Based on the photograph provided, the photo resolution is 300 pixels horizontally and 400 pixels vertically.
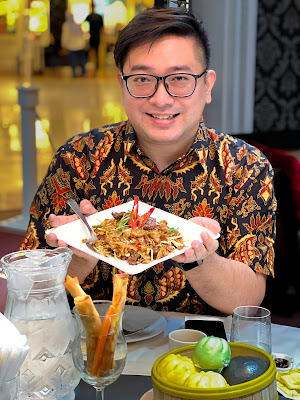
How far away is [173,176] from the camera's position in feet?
6.66

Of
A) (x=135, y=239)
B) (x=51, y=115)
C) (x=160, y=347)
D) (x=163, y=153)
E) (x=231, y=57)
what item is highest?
(x=231, y=57)

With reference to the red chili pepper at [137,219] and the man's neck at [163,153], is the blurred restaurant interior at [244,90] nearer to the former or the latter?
the man's neck at [163,153]

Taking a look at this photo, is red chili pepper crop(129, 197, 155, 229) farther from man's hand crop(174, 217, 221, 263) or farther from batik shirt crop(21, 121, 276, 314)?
batik shirt crop(21, 121, 276, 314)

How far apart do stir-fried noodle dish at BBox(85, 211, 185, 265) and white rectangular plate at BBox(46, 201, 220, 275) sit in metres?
0.02

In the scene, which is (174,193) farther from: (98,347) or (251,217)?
(98,347)

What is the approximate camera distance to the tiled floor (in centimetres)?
756

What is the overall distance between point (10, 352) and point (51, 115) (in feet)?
30.8

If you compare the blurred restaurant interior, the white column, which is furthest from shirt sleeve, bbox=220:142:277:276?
the white column

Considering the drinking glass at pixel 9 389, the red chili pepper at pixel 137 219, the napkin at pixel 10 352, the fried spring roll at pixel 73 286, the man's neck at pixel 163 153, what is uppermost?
the man's neck at pixel 163 153

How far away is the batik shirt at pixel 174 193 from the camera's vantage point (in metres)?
1.98

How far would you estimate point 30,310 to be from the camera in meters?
1.17

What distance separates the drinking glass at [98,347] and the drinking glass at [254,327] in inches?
13.1

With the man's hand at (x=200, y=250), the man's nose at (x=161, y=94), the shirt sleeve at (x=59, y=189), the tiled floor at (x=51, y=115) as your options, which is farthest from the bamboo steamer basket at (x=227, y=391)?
the tiled floor at (x=51, y=115)

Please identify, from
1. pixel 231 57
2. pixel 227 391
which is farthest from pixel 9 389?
pixel 231 57
